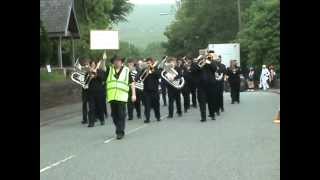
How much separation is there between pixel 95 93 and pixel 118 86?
433 cm

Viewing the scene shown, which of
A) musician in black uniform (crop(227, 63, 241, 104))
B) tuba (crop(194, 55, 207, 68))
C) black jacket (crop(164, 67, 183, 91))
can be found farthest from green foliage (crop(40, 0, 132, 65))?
tuba (crop(194, 55, 207, 68))

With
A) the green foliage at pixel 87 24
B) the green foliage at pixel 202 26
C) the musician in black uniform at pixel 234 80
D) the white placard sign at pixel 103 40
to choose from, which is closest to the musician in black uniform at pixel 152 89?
the musician in black uniform at pixel 234 80

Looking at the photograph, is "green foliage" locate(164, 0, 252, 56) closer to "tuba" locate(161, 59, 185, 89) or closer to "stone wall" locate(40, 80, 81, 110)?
"stone wall" locate(40, 80, 81, 110)

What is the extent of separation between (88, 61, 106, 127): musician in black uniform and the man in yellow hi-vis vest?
12.5 feet

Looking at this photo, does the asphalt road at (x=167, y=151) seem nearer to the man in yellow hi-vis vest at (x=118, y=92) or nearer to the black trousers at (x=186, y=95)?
the man in yellow hi-vis vest at (x=118, y=92)

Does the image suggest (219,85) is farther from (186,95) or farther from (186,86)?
(186,95)

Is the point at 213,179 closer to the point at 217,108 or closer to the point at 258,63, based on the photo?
the point at 217,108

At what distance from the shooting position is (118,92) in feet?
49.4

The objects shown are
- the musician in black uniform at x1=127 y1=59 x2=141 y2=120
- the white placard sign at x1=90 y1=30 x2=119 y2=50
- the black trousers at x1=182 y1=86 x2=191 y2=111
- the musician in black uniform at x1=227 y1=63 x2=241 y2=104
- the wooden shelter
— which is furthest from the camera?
the wooden shelter

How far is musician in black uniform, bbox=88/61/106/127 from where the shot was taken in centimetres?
1916

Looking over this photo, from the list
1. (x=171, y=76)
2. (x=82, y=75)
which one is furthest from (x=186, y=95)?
(x=82, y=75)

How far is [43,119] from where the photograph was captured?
76.1ft
